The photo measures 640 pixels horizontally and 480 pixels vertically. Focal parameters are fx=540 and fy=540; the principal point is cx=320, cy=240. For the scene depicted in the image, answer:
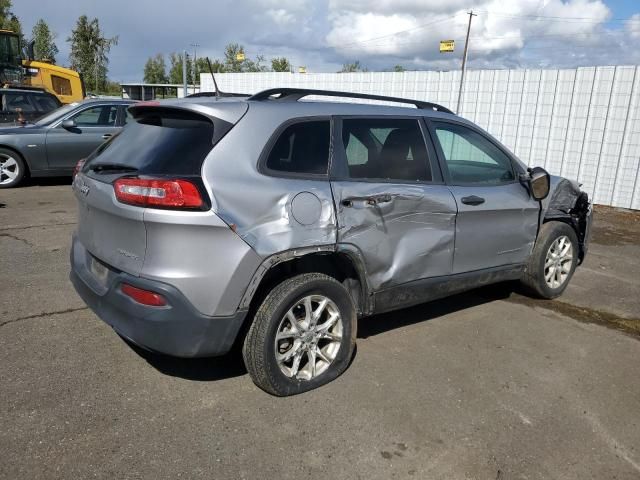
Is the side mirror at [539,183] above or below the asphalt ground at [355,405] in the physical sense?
above

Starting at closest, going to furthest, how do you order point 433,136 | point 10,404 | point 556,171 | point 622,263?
point 10,404 < point 433,136 < point 622,263 < point 556,171

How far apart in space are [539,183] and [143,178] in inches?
131

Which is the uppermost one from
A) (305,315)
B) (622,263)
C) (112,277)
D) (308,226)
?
(308,226)

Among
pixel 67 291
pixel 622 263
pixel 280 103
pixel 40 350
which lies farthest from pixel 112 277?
pixel 622 263

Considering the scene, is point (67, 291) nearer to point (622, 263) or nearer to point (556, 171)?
point (622, 263)

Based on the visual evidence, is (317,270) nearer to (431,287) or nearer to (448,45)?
(431,287)

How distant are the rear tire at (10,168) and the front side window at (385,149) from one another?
8351 millimetres

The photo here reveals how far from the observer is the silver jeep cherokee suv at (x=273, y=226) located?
2.84m

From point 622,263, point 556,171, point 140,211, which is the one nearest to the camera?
point 140,211

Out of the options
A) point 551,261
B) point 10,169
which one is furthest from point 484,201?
point 10,169

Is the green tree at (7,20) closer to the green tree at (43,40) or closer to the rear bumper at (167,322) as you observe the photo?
the green tree at (43,40)

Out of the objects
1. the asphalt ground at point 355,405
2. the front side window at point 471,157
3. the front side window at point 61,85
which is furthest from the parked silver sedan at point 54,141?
the front side window at point 61,85

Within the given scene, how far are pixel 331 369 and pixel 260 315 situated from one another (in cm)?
69

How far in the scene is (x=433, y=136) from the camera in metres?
4.05
